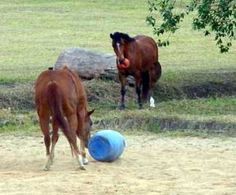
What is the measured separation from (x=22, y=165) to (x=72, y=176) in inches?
52.0

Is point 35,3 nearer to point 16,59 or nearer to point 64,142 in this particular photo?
point 16,59

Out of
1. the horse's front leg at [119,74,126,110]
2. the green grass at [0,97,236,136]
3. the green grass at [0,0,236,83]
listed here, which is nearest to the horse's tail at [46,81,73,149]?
the green grass at [0,97,236,136]

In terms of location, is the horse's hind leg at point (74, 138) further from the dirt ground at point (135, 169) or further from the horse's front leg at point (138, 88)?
the horse's front leg at point (138, 88)

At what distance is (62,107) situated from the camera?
525 inches

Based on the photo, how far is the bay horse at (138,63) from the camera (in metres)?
19.6

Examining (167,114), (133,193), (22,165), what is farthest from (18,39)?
(133,193)

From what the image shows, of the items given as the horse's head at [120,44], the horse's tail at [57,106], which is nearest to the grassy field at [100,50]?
the horse's head at [120,44]

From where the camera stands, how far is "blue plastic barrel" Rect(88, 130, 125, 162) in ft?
45.6

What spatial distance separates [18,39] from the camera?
32.3m

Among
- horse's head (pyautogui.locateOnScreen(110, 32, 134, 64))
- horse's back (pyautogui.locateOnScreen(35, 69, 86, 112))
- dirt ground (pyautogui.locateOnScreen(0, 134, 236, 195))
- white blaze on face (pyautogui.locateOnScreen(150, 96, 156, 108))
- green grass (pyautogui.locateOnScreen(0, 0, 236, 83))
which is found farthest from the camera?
green grass (pyautogui.locateOnScreen(0, 0, 236, 83))

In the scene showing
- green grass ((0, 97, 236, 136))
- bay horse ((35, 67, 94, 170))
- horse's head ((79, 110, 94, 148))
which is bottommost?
green grass ((0, 97, 236, 136))

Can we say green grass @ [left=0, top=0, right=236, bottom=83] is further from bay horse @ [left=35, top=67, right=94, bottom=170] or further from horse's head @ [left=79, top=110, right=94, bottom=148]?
bay horse @ [left=35, top=67, right=94, bottom=170]

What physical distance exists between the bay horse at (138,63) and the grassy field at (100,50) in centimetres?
41

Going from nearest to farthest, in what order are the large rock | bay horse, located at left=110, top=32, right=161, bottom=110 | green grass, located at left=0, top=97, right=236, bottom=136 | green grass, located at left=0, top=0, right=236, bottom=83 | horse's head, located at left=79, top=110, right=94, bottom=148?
horse's head, located at left=79, top=110, right=94, bottom=148 < green grass, located at left=0, top=97, right=236, bottom=136 < bay horse, located at left=110, top=32, right=161, bottom=110 < the large rock < green grass, located at left=0, top=0, right=236, bottom=83
